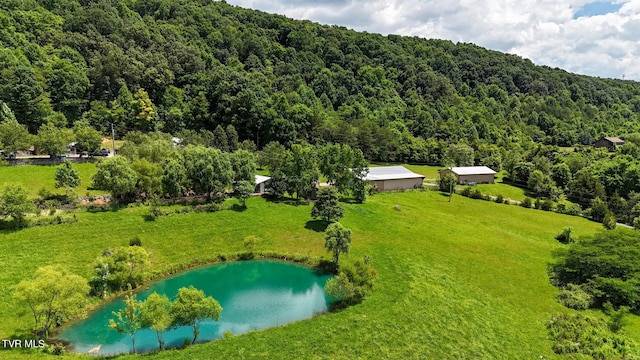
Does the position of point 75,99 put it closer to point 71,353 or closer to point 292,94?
point 292,94

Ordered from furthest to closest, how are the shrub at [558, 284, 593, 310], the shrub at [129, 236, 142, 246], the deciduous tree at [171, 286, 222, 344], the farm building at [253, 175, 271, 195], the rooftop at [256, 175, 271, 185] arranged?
the farm building at [253, 175, 271, 195], the rooftop at [256, 175, 271, 185], the shrub at [129, 236, 142, 246], the shrub at [558, 284, 593, 310], the deciduous tree at [171, 286, 222, 344]

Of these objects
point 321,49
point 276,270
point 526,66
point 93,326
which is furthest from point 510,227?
point 526,66

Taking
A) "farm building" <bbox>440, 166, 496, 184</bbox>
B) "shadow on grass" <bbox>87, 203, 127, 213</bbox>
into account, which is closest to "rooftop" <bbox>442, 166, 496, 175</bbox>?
"farm building" <bbox>440, 166, 496, 184</bbox>

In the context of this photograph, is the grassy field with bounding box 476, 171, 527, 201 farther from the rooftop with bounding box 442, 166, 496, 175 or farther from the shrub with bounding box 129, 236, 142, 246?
the shrub with bounding box 129, 236, 142, 246

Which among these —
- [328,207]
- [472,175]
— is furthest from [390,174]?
[328,207]

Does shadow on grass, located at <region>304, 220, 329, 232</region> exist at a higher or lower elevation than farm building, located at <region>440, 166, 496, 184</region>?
lower

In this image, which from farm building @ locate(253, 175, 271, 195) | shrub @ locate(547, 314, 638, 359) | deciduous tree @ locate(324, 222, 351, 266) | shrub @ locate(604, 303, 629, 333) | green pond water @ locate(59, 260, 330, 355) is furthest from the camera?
farm building @ locate(253, 175, 271, 195)
